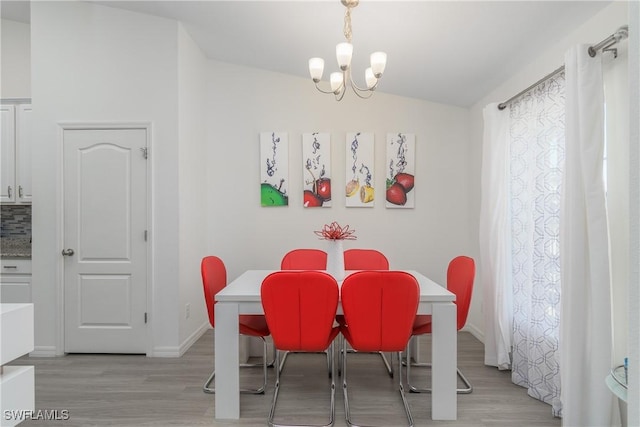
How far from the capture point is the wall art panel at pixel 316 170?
4.32m

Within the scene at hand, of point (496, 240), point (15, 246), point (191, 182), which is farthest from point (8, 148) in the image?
point (496, 240)

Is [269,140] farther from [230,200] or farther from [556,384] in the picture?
[556,384]

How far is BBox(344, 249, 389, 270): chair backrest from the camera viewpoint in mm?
3596

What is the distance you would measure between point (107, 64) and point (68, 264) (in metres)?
1.86

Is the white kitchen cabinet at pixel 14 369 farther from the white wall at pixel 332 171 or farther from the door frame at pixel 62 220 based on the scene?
the white wall at pixel 332 171

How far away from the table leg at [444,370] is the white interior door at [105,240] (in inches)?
101

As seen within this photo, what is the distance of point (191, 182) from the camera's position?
3.86m

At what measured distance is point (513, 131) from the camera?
10.4ft

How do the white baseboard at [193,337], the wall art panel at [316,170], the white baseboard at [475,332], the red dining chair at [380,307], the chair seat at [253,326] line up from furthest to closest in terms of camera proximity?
the wall art panel at [316,170]
the white baseboard at [475,332]
the white baseboard at [193,337]
the chair seat at [253,326]
the red dining chair at [380,307]

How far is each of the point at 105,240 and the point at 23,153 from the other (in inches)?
51.6

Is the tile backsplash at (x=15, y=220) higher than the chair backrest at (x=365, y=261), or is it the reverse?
the tile backsplash at (x=15, y=220)

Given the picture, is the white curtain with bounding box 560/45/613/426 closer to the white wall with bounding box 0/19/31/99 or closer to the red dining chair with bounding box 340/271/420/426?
the red dining chair with bounding box 340/271/420/426

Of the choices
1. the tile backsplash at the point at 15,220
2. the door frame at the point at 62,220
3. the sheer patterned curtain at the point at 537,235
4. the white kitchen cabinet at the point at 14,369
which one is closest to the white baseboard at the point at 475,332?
the sheer patterned curtain at the point at 537,235

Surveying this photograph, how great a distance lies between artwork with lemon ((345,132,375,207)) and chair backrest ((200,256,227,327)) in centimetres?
179
